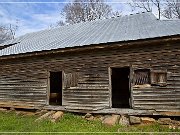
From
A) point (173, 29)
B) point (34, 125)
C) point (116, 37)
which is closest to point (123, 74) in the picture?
point (116, 37)

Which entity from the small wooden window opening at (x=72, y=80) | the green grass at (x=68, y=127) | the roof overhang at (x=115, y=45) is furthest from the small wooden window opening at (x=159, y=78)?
the small wooden window opening at (x=72, y=80)

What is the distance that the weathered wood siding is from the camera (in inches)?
462

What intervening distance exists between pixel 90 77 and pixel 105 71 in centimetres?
95

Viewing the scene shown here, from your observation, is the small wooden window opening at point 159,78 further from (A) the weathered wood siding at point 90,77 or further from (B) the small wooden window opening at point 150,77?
(A) the weathered wood siding at point 90,77

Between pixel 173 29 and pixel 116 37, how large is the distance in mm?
3023

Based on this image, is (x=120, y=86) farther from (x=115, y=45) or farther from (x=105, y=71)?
(x=115, y=45)

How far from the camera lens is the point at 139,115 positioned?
39.9 ft

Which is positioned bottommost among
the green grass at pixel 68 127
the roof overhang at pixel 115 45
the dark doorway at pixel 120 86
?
the green grass at pixel 68 127

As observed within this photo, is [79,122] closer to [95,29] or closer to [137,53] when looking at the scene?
[137,53]

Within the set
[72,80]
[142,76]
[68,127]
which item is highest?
[142,76]

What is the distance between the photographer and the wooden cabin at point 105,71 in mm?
11781

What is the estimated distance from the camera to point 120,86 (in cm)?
1853

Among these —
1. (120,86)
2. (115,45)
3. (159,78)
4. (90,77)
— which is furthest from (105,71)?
(120,86)

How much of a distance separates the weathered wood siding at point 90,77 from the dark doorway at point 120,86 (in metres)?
4.69
